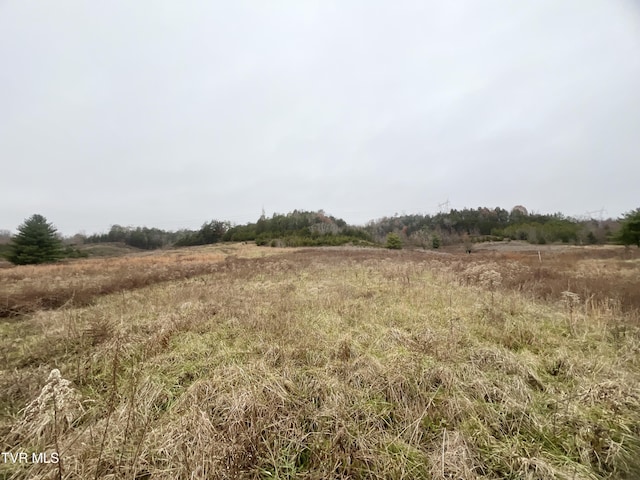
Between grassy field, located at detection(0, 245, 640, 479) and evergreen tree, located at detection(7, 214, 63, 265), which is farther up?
evergreen tree, located at detection(7, 214, 63, 265)

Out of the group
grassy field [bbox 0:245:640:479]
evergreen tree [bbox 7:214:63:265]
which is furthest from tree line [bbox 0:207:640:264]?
grassy field [bbox 0:245:640:479]

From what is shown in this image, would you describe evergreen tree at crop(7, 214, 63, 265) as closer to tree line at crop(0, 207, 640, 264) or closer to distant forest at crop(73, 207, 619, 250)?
tree line at crop(0, 207, 640, 264)

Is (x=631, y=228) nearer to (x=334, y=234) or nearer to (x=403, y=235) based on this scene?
(x=334, y=234)

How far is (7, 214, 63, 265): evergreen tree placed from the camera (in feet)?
95.4

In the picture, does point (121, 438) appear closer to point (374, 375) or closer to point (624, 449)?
point (374, 375)

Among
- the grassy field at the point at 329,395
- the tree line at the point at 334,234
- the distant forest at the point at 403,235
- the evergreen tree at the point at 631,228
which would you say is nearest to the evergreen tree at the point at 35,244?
the tree line at the point at 334,234

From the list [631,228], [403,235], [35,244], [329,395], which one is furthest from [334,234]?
[329,395]

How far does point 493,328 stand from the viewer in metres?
4.99

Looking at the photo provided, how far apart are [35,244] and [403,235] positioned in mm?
76817

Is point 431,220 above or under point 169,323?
above

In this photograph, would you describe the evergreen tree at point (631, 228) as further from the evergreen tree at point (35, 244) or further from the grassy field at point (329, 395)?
the evergreen tree at point (35, 244)

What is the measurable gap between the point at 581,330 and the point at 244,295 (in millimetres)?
8526

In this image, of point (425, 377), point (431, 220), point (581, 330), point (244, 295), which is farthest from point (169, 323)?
point (431, 220)

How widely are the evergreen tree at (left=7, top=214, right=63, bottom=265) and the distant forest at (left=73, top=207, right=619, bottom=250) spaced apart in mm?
30211
